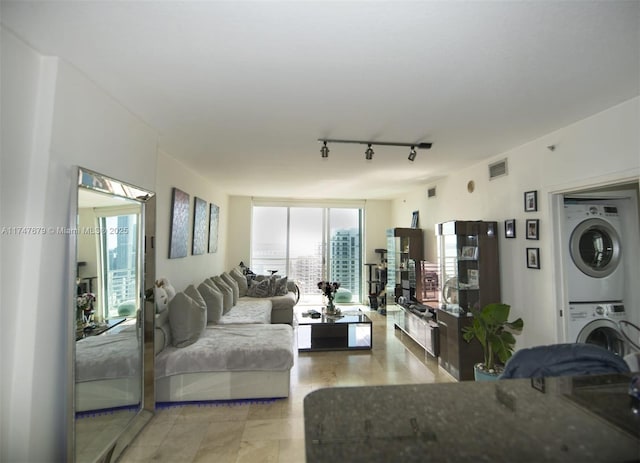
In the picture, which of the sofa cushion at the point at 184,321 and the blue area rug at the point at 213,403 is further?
the sofa cushion at the point at 184,321

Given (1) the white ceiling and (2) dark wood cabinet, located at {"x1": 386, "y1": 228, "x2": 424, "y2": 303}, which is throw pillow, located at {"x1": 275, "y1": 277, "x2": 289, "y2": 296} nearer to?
(2) dark wood cabinet, located at {"x1": 386, "y1": 228, "x2": 424, "y2": 303}

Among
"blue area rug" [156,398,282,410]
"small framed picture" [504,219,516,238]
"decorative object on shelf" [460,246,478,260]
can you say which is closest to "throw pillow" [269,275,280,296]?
"blue area rug" [156,398,282,410]

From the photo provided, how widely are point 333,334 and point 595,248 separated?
123 inches

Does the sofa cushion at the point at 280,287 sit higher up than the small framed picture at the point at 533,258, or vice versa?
the small framed picture at the point at 533,258

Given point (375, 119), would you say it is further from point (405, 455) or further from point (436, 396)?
point (405, 455)

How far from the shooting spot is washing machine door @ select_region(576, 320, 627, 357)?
2719 mm

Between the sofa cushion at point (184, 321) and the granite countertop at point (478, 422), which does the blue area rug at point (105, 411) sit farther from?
the granite countertop at point (478, 422)

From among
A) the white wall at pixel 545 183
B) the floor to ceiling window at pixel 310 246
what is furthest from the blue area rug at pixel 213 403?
the floor to ceiling window at pixel 310 246

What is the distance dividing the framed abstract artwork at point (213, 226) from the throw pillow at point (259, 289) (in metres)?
0.99

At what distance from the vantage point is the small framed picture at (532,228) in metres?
2.81

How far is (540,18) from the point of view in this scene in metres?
1.29

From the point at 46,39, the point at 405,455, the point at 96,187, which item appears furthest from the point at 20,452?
the point at 46,39

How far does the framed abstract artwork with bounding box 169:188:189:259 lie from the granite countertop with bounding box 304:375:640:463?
319cm

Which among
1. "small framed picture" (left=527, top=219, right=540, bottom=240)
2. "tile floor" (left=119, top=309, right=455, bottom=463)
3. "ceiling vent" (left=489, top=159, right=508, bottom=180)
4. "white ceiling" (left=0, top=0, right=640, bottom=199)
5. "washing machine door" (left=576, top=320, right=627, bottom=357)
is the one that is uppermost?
"white ceiling" (left=0, top=0, right=640, bottom=199)
